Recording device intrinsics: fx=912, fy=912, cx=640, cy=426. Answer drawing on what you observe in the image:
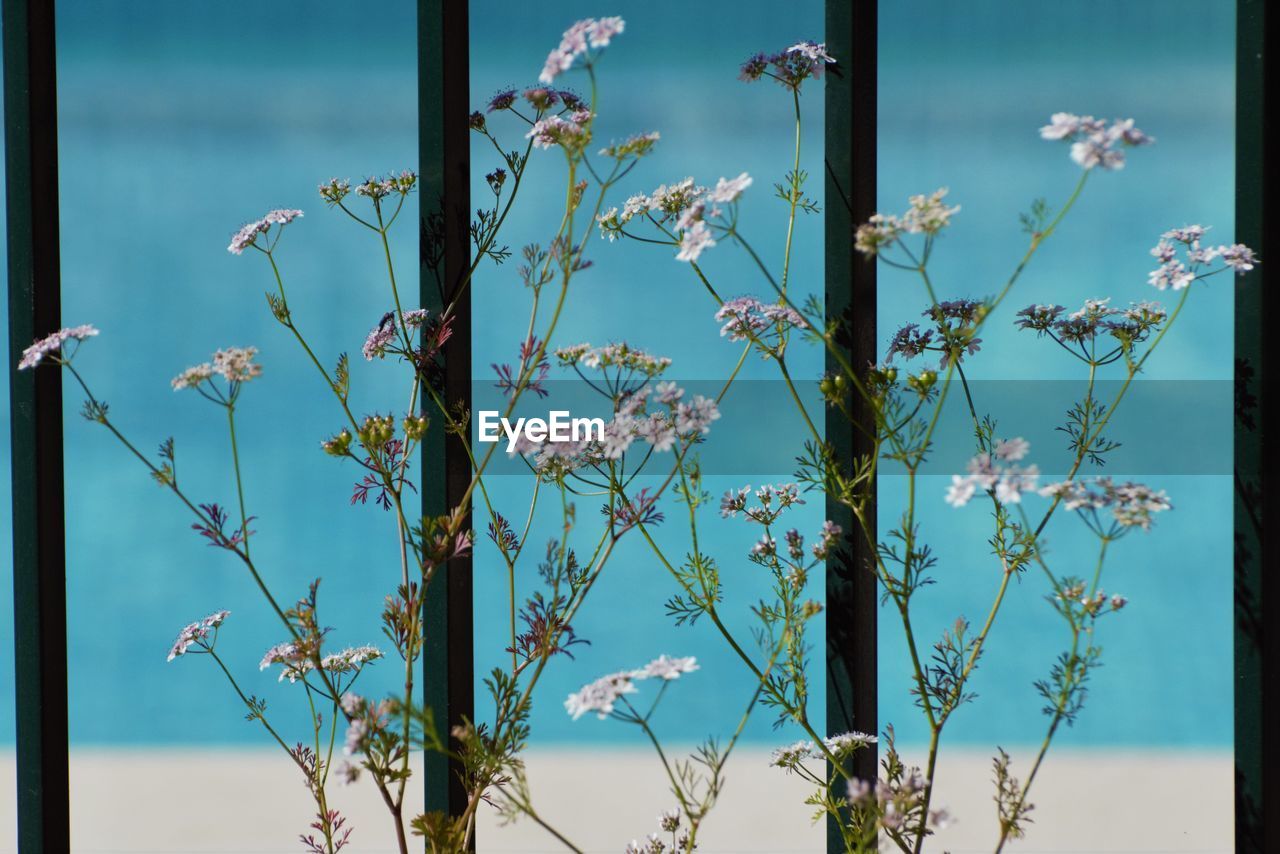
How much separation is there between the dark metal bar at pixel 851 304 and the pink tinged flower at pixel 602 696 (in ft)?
1.28

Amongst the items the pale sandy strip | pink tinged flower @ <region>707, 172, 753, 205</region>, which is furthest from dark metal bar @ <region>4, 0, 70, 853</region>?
the pale sandy strip

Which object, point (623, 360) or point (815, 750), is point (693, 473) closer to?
point (623, 360)

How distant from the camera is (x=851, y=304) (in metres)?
1.18

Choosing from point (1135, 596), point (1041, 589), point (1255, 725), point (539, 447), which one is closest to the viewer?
point (539, 447)

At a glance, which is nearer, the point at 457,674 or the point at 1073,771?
the point at 457,674

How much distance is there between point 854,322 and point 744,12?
3462mm

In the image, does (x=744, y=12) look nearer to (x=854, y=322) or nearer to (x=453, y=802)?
(x=854, y=322)

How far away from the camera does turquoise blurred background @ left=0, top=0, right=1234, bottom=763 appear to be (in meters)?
3.95

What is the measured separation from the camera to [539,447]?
1.04 meters

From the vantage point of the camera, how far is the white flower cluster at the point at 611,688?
2.81ft

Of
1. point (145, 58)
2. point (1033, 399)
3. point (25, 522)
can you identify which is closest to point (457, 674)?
point (25, 522)

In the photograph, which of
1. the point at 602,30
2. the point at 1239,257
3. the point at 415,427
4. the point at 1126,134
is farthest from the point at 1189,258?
the point at 415,427

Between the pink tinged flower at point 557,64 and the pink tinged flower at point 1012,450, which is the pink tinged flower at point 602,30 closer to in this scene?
the pink tinged flower at point 557,64

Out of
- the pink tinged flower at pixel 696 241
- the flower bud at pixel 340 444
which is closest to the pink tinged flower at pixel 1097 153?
the pink tinged flower at pixel 696 241
